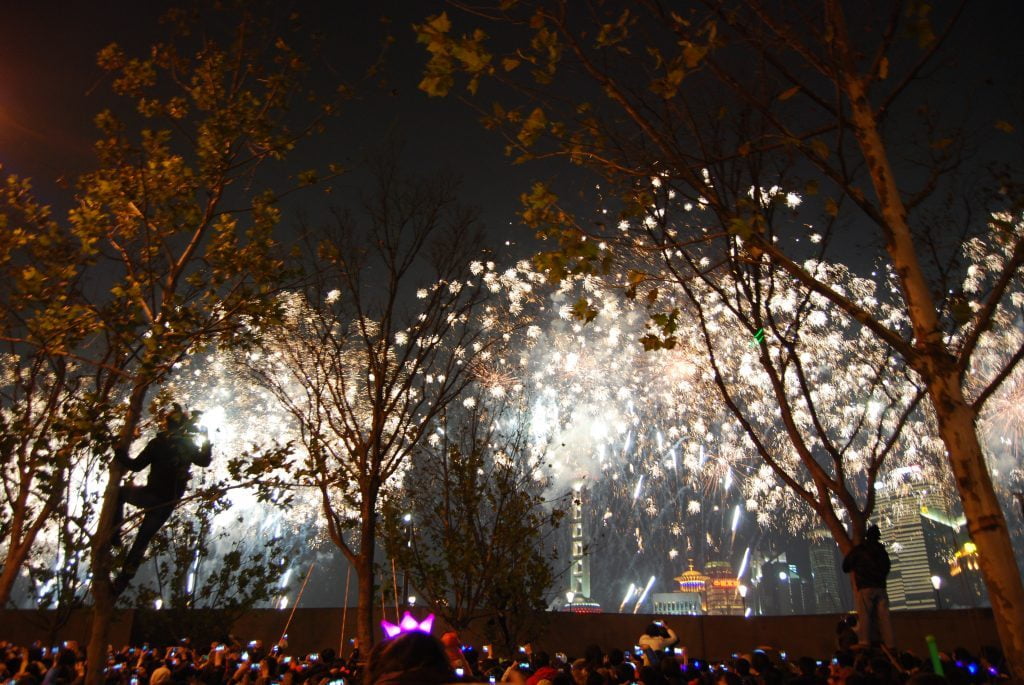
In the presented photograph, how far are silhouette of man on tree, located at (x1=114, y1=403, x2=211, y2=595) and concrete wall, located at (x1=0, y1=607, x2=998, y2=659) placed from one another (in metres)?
5.32

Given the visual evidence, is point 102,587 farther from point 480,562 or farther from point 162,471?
point 480,562

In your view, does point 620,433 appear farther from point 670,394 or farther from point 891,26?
point 891,26

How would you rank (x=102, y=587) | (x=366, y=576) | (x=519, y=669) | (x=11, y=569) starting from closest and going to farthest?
1. (x=102, y=587)
2. (x=519, y=669)
3. (x=11, y=569)
4. (x=366, y=576)

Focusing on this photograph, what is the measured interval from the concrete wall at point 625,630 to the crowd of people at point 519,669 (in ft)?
1.84

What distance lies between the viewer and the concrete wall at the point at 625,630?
10031 mm

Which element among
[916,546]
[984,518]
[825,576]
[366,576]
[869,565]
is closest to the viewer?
[984,518]

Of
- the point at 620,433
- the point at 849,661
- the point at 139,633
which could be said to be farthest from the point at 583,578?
the point at 849,661

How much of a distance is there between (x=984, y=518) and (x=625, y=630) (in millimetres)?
9617

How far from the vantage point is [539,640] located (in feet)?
43.2

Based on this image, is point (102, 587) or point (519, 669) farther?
point (519, 669)

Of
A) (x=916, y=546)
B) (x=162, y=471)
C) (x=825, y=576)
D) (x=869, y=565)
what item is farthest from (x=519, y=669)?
(x=825, y=576)

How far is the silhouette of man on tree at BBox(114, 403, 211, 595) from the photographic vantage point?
829 cm

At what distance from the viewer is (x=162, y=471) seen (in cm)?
903

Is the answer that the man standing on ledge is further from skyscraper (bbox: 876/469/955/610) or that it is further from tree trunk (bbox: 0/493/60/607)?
skyscraper (bbox: 876/469/955/610)
